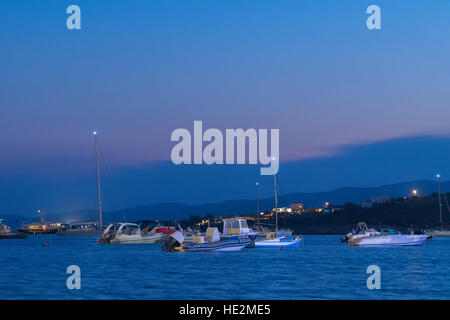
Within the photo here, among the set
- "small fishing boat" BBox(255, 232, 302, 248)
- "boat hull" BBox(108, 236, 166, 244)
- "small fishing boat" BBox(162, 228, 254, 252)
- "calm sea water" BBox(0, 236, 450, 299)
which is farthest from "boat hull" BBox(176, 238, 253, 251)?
"boat hull" BBox(108, 236, 166, 244)

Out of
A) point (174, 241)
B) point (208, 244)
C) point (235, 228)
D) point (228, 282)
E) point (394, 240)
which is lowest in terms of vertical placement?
point (394, 240)

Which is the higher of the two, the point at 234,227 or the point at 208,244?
the point at 234,227

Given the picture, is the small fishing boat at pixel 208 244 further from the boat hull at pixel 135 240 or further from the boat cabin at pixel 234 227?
the boat hull at pixel 135 240

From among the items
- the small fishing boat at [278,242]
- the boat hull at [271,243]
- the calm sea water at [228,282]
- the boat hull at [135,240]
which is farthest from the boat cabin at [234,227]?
the calm sea water at [228,282]

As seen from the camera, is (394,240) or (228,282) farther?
(394,240)

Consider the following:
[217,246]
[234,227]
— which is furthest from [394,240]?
[217,246]

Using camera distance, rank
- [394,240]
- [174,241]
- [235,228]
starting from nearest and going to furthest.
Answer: [174,241], [235,228], [394,240]

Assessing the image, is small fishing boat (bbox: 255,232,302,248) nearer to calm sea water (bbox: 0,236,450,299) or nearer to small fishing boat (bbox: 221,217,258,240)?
small fishing boat (bbox: 221,217,258,240)

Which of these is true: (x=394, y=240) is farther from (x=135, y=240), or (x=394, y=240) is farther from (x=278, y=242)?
(x=135, y=240)
